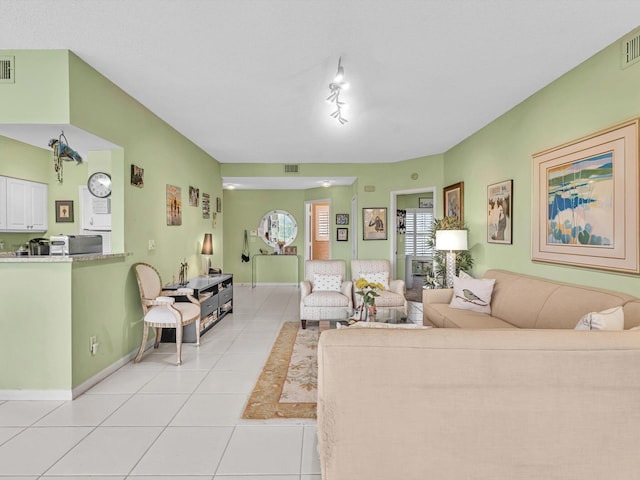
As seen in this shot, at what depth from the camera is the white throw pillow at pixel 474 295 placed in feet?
11.4

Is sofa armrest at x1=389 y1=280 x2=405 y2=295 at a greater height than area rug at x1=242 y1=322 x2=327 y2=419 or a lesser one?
greater

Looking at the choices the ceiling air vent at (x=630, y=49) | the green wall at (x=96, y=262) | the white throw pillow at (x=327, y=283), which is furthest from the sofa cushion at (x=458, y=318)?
the green wall at (x=96, y=262)

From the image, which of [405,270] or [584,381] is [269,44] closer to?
[584,381]

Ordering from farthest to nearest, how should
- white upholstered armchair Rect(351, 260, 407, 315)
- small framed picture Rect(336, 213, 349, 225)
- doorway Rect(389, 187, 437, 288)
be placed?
doorway Rect(389, 187, 437, 288), small framed picture Rect(336, 213, 349, 225), white upholstered armchair Rect(351, 260, 407, 315)

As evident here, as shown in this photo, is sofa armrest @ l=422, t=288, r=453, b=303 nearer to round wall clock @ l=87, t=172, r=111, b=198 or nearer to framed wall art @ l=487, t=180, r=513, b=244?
framed wall art @ l=487, t=180, r=513, b=244

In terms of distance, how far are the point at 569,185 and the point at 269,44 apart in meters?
2.67

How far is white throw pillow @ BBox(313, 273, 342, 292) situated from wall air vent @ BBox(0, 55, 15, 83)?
3.82 metres

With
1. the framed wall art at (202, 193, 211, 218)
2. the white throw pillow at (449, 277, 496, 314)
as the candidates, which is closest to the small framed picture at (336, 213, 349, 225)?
the framed wall art at (202, 193, 211, 218)

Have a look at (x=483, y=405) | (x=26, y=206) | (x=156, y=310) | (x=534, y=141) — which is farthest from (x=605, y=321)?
(x=26, y=206)

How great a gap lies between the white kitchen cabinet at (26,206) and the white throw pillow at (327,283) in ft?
13.8

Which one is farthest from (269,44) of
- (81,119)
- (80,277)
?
(80,277)

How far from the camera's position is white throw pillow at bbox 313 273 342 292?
16.2 feet

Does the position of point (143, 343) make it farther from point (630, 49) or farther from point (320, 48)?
point (630, 49)

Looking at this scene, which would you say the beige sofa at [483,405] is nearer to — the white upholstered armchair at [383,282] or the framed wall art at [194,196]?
the white upholstered armchair at [383,282]
